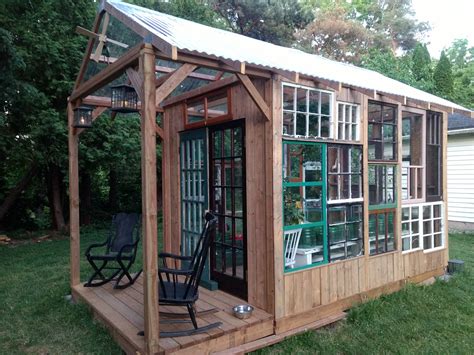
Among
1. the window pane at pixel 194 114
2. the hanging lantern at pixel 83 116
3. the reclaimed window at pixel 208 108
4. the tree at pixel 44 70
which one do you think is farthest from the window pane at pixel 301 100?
the tree at pixel 44 70

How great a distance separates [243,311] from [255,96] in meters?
1.89

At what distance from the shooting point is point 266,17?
14.6m

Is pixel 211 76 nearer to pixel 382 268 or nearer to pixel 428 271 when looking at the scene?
pixel 382 268

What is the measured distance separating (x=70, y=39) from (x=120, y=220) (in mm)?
5193

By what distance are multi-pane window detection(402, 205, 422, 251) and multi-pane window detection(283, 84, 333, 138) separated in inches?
72.3

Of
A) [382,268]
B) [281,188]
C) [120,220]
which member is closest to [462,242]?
[382,268]

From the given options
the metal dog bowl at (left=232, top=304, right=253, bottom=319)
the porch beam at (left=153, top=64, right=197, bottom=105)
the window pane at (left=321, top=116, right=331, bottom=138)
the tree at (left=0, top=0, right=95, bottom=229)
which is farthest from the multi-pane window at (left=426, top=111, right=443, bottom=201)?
the tree at (left=0, top=0, right=95, bottom=229)

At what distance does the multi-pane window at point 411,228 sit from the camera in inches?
193

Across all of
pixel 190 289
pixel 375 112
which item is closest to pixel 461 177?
pixel 375 112

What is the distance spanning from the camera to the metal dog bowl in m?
3.39

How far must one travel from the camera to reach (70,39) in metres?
8.21

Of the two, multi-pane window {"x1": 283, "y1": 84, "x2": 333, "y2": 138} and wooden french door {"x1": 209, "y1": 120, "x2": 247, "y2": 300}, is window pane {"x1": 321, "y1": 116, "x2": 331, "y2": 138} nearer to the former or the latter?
multi-pane window {"x1": 283, "y1": 84, "x2": 333, "y2": 138}

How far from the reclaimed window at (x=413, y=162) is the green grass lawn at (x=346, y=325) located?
1208mm

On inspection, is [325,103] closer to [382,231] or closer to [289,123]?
[289,123]
